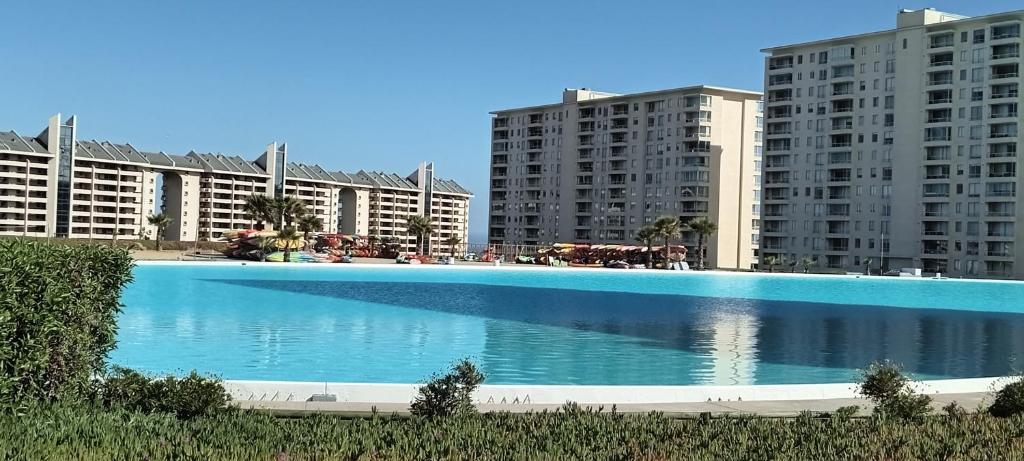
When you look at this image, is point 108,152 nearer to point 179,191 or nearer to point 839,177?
point 179,191

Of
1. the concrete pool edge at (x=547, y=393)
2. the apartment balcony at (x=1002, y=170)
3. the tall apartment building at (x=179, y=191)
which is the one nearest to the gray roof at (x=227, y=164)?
the tall apartment building at (x=179, y=191)

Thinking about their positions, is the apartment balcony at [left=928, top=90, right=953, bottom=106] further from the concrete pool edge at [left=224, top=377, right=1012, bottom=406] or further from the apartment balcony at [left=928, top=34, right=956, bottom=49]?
the concrete pool edge at [left=224, top=377, right=1012, bottom=406]

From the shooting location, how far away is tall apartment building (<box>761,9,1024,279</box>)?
95.8 meters

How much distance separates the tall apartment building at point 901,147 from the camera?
314 ft

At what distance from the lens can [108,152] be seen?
12150 cm

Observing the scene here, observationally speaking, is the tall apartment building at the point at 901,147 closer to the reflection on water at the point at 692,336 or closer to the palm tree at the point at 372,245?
the palm tree at the point at 372,245

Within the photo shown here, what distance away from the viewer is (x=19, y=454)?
779 centimetres

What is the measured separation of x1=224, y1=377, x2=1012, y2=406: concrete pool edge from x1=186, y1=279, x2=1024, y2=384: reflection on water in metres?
6.29

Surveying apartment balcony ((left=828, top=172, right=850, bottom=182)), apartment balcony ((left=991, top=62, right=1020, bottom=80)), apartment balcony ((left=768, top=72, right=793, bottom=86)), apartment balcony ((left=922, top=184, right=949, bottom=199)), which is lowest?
apartment balcony ((left=922, top=184, right=949, bottom=199))

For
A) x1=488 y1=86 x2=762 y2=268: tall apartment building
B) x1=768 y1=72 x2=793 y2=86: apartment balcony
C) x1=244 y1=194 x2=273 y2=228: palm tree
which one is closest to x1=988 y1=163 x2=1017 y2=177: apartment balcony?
x1=768 y1=72 x2=793 y2=86: apartment balcony

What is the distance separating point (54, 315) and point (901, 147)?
105 metres

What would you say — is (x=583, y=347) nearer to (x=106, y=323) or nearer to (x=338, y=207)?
(x=106, y=323)

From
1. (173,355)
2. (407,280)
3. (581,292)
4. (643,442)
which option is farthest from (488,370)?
(407,280)

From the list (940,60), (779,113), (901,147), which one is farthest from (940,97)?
(779,113)
